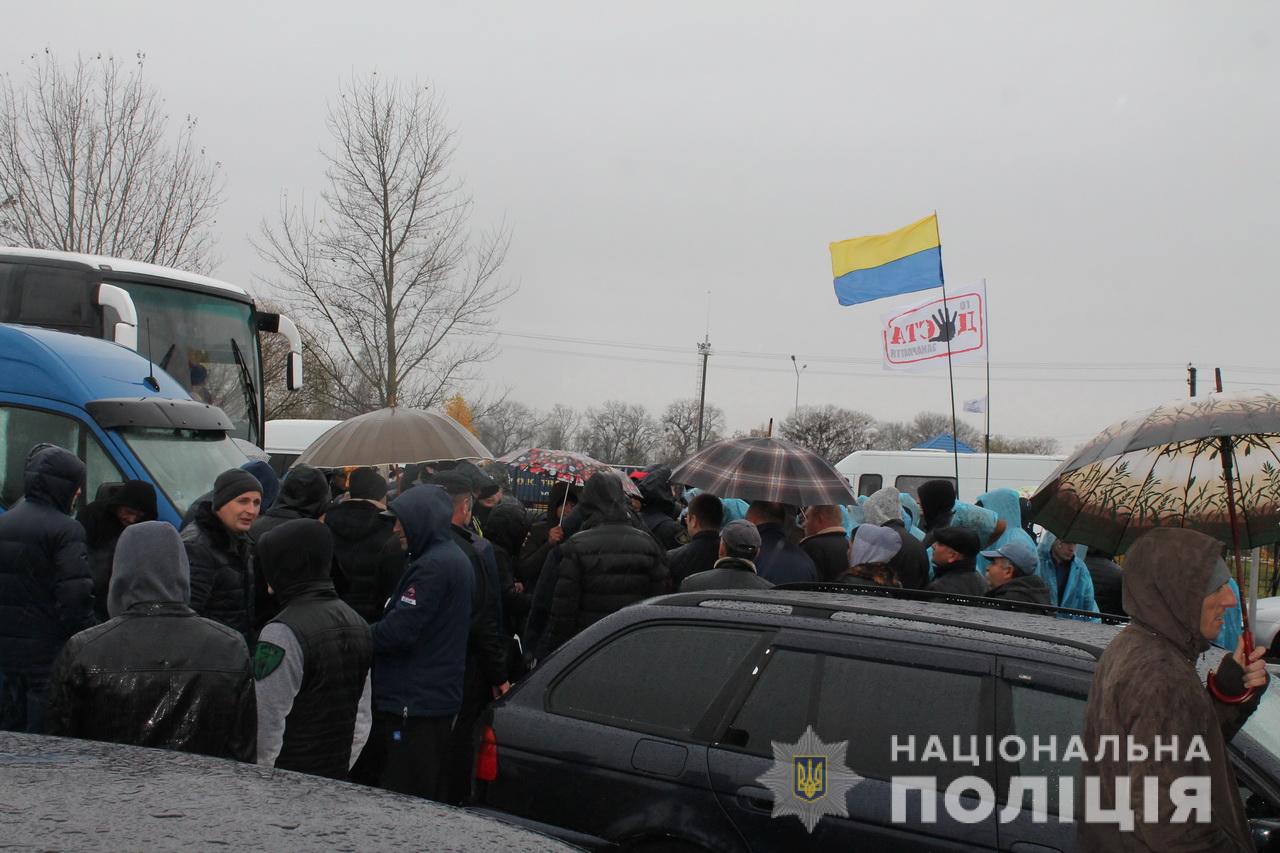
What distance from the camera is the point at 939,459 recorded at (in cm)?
1998

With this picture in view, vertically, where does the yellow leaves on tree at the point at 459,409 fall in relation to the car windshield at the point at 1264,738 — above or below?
above

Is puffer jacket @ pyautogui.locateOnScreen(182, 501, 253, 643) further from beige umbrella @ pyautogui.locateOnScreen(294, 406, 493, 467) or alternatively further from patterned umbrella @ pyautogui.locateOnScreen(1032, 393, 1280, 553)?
patterned umbrella @ pyautogui.locateOnScreen(1032, 393, 1280, 553)

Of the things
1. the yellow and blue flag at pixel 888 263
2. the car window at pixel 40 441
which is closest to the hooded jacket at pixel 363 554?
the car window at pixel 40 441

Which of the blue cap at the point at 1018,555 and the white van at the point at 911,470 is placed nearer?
the blue cap at the point at 1018,555

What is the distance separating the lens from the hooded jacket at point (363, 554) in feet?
19.4

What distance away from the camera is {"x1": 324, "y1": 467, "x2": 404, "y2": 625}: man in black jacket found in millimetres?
5918

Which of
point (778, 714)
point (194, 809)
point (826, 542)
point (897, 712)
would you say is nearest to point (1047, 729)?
point (897, 712)

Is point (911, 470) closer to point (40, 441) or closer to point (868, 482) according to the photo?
point (868, 482)

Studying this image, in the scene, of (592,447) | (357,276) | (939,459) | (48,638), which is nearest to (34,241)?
(357,276)

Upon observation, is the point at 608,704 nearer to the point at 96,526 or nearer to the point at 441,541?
the point at 441,541

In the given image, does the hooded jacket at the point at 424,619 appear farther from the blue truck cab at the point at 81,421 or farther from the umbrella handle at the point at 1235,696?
the blue truck cab at the point at 81,421

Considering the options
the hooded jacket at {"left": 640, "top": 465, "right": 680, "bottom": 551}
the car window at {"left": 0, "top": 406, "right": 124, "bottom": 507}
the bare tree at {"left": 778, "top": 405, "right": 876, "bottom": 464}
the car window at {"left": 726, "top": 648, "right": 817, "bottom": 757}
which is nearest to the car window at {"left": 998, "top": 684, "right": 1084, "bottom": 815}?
the car window at {"left": 726, "top": 648, "right": 817, "bottom": 757}

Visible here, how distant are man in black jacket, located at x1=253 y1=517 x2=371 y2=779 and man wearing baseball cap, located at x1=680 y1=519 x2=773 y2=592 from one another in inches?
77.0

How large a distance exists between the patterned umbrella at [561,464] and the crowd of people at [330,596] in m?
2.11
